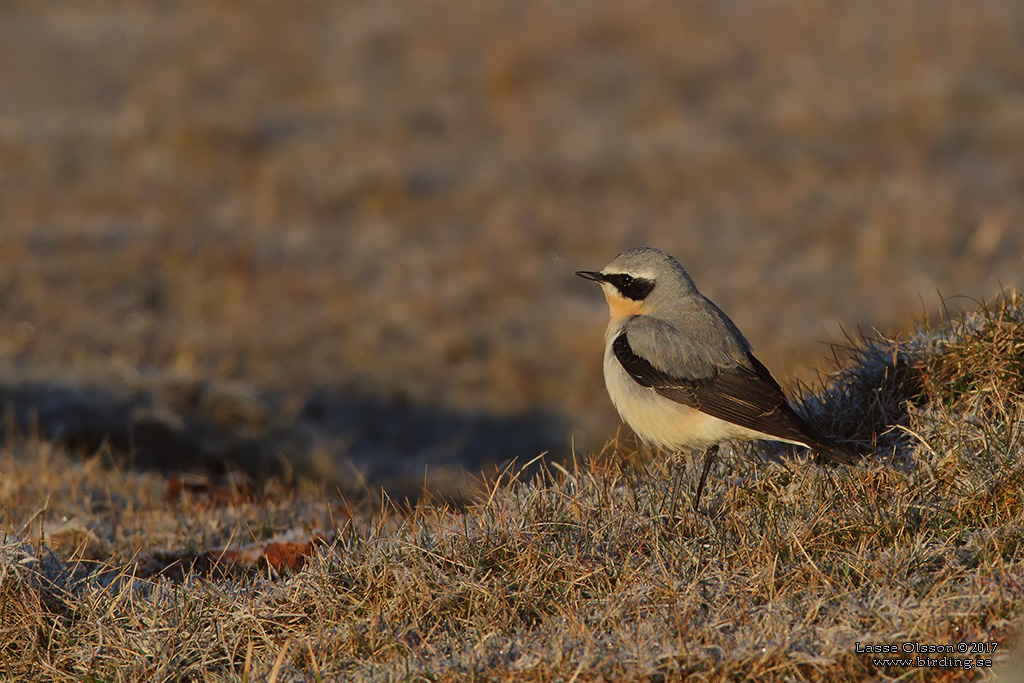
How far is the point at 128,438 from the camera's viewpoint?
8938 millimetres

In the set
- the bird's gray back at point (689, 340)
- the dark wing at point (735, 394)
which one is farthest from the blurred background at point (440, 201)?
the dark wing at point (735, 394)

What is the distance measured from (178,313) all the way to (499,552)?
28.8ft

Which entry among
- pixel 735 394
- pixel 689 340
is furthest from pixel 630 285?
pixel 735 394

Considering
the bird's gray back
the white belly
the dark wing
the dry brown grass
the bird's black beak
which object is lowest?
the dry brown grass

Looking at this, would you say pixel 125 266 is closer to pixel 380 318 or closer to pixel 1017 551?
pixel 380 318

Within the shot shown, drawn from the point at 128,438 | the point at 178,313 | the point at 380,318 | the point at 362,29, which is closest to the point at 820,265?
the point at 380,318

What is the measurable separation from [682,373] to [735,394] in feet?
1.11

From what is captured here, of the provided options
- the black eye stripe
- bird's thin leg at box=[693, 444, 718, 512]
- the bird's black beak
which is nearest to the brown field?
bird's thin leg at box=[693, 444, 718, 512]

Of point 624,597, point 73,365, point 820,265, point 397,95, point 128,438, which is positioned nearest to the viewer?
point 624,597

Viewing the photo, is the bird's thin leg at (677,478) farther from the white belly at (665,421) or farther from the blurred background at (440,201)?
the blurred background at (440,201)

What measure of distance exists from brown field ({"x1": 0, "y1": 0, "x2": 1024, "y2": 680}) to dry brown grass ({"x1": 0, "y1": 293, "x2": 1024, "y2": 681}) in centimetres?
2

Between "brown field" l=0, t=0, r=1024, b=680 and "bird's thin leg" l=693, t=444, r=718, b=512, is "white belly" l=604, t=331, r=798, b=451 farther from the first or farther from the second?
"brown field" l=0, t=0, r=1024, b=680

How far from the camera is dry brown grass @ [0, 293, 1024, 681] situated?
3.78 m

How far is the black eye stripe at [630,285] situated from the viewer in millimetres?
5887
